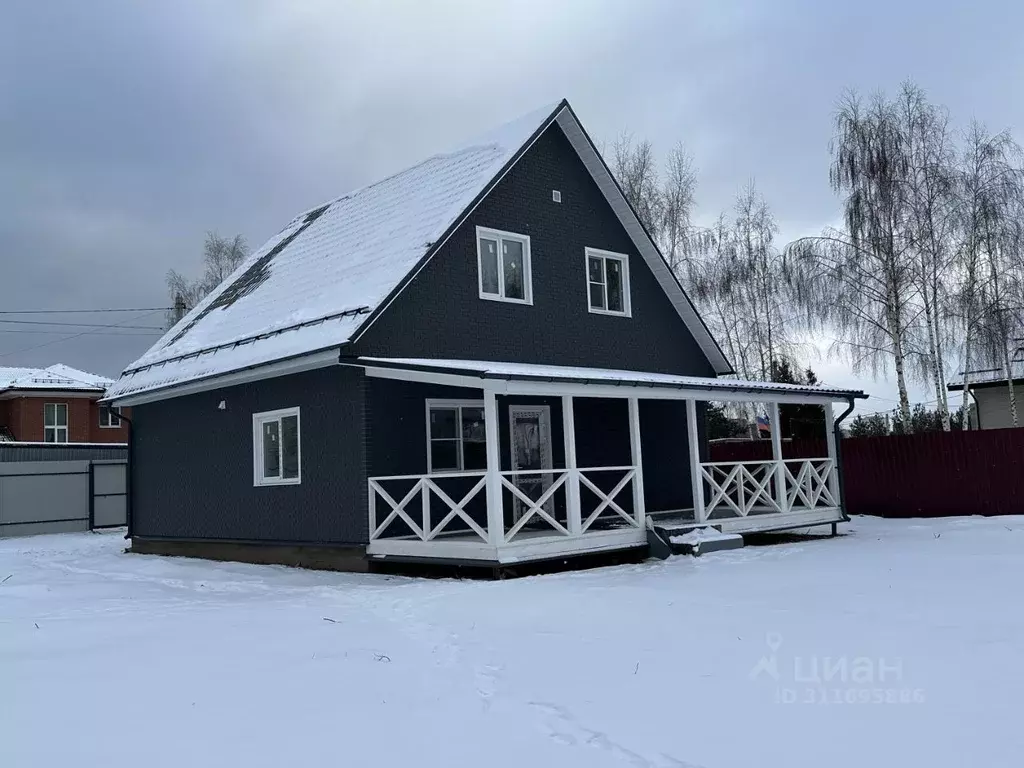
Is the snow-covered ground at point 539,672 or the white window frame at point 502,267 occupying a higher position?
the white window frame at point 502,267

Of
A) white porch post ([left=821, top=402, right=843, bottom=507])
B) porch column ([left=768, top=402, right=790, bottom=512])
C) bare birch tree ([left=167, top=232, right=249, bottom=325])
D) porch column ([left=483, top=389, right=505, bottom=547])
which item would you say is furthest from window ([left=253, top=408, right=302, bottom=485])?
bare birch tree ([left=167, top=232, right=249, bottom=325])

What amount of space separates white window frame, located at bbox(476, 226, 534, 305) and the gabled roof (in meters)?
0.58

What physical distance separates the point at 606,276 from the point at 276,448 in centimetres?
620

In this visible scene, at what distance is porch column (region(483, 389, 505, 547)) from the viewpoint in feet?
34.7

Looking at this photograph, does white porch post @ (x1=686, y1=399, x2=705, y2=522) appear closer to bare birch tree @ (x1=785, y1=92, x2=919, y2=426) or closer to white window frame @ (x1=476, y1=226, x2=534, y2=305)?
white window frame @ (x1=476, y1=226, x2=534, y2=305)

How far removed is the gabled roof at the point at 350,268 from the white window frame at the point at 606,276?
1.74 ft

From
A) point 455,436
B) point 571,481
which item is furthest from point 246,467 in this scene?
point 571,481

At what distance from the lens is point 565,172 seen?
15172 millimetres

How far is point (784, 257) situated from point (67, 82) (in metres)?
16.8

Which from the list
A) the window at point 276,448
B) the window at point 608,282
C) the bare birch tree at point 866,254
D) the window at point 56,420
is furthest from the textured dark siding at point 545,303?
the window at point 56,420

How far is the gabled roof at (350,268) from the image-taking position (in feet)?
41.5

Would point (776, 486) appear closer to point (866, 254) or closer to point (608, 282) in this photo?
point (608, 282)

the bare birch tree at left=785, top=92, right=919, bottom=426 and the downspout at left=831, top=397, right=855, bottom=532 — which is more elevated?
the bare birch tree at left=785, top=92, right=919, bottom=426

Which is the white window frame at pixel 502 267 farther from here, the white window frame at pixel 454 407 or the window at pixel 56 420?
the window at pixel 56 420
